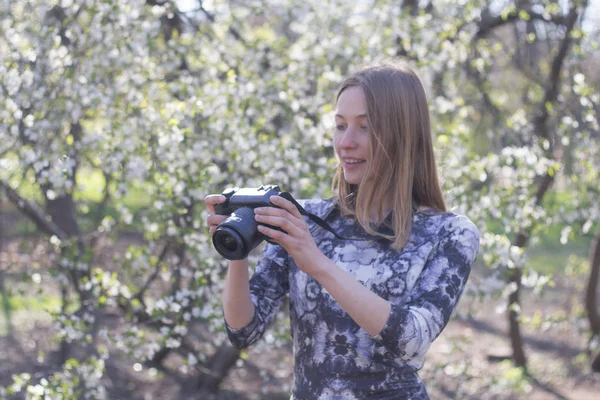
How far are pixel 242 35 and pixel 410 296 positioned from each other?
3328 mm

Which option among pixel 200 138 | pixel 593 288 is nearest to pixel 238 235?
pixel 200 138

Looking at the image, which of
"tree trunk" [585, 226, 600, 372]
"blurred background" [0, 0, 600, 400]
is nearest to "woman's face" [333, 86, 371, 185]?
"blurred background" [0, 0, 600, 400]

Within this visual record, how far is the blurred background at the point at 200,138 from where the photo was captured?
3.56 m

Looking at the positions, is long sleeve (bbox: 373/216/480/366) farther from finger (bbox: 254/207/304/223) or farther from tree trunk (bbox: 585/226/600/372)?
tree trunk (bbox: 585/226/600/372)

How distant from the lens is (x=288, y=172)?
146 inches

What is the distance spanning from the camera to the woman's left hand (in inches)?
66.1

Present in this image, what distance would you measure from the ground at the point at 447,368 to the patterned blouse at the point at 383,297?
8.79 feet

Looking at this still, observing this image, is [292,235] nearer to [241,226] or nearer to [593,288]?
[241,226]

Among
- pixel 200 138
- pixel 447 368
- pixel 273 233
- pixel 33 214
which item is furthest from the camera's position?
pixel 447 368

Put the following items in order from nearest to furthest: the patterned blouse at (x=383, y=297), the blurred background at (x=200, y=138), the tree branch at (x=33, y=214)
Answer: the patterned blouse at (x=383, y=297)
the blurred background at (x=200, y=138)
the tree branch at (x=33, y=214)

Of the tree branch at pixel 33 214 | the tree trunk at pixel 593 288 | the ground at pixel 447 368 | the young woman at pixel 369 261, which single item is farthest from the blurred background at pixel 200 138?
the young woman at pixel 369 261

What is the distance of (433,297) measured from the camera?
68.4 inches

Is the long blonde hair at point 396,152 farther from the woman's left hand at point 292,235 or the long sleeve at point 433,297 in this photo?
the woman's left hand at point 292,235

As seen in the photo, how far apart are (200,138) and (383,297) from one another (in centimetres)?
202
